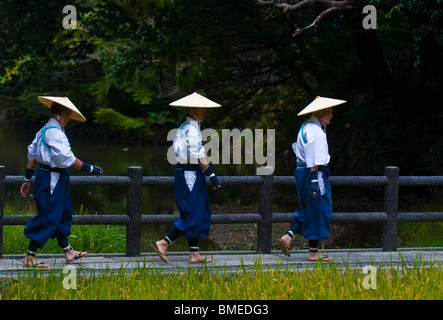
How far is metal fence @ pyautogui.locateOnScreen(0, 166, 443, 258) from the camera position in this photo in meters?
7.73

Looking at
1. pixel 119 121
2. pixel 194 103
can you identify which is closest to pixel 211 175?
pixel 194 103

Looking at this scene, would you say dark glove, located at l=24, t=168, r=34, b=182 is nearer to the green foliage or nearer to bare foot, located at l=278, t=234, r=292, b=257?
bare foot, located at l=278, t=234, r=292, b=257

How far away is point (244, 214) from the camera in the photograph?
810 centimetres

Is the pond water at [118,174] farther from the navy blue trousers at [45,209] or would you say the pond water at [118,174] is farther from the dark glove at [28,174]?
the navy blue trousers at [45,209]

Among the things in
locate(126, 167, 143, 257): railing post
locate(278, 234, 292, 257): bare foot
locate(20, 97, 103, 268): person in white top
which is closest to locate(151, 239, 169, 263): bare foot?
locate(126, 167, 143, 257): railing post

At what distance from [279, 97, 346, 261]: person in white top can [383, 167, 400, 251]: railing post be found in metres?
1.33

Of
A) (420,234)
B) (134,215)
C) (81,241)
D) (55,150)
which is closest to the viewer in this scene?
(55,150)

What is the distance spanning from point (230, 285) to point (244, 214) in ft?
6.34

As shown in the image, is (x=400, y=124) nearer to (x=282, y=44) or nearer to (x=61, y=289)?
(x=282, y=44)

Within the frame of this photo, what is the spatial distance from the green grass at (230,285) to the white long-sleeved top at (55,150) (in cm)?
105

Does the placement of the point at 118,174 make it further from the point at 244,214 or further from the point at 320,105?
the point at 320,105

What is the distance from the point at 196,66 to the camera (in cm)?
1734

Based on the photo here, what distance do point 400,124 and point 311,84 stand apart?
363cm
